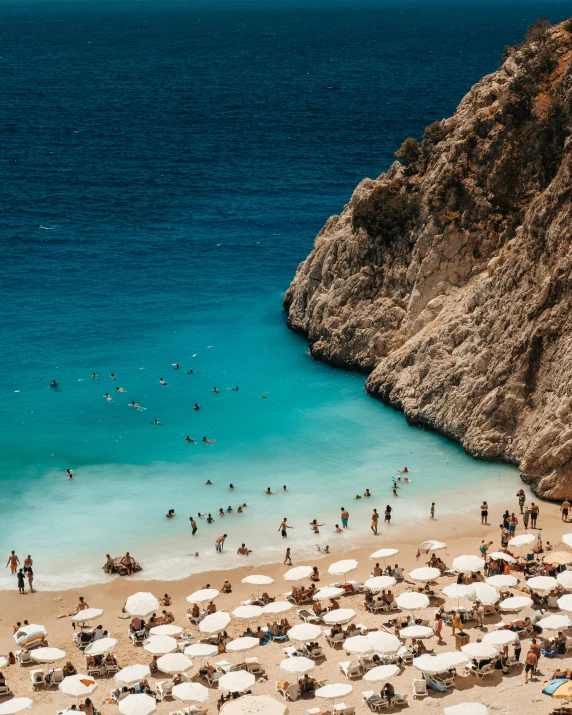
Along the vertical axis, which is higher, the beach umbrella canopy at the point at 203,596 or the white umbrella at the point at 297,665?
the white umbrella at the point at 297,665

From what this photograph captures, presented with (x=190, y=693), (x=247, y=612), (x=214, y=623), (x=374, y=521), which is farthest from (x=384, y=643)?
(x=374, y=521)

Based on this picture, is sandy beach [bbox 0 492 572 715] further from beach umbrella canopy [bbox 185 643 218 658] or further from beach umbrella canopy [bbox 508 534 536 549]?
beach umbrella canopy [bbox 508 534 536 549]

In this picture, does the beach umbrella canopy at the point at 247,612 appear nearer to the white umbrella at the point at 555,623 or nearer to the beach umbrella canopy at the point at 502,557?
the beach umbrella canopy at the point at 502,557

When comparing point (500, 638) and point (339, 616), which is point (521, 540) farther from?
point (339, 616)

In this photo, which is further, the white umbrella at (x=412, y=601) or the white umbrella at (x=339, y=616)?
the white umbrella at (x=412, y=601)

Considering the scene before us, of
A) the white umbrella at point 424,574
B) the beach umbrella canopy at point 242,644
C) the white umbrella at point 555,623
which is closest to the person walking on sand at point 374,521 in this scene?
the white umbrella at point 424,574

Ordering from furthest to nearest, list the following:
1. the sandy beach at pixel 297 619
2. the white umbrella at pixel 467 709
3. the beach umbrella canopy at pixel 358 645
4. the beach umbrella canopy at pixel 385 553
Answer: the beach umbrella canopy at pixel 385 553, the beach umbrella canopy at pixel 358 645, the sandy beach at pixel 297 619, the white umbrella at pixel 467 709

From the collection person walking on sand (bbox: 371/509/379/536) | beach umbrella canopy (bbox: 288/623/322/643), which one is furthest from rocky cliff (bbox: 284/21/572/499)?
beach umbrella canopy (bbox: 288/623/322/643)
